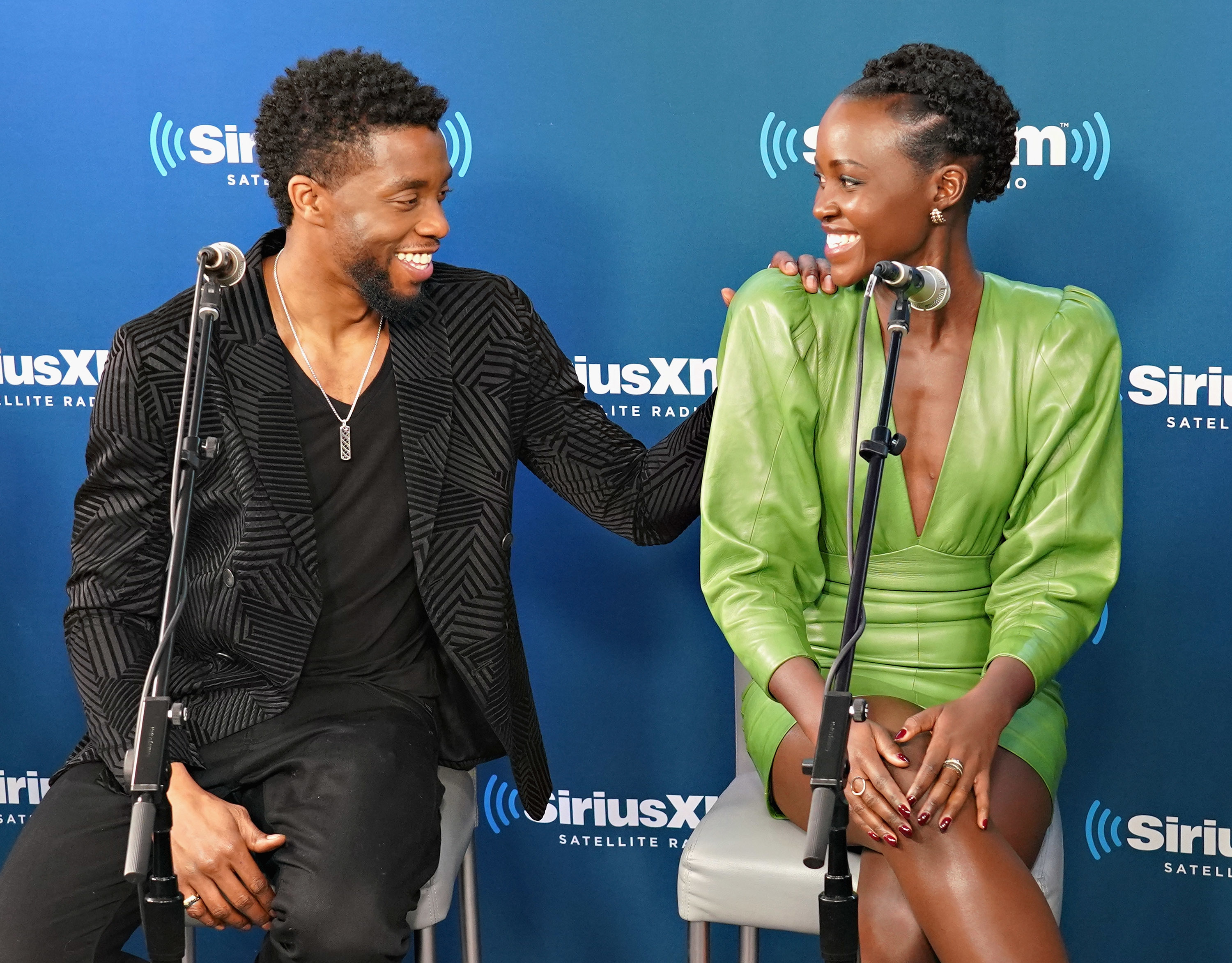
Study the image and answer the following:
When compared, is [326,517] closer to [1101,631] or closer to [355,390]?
[355,390]

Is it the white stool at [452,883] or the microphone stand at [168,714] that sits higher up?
the microphone stand at [168,714]

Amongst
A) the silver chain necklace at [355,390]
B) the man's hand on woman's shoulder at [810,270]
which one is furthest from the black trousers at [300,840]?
the man's hand on woman's shoulder at [810,270]

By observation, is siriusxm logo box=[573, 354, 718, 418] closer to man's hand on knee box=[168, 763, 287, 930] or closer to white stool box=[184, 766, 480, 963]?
white stool box=[184, 766, 480, 963]

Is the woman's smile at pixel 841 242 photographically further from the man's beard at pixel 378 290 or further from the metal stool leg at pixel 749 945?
the metal stool leg at pixel 749 945

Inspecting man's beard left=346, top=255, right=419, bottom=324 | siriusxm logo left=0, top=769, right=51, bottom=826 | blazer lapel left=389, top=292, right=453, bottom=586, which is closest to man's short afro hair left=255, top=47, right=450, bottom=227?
man's beard left=346, top=255, right=419, bottom=324

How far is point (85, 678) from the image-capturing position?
2.25 m

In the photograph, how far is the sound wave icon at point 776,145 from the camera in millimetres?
2703

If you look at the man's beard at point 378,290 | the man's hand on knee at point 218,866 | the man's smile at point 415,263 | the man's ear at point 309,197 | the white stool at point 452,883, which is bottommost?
the white stool at point 452,883

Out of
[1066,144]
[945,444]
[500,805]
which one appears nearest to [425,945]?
[500,805]

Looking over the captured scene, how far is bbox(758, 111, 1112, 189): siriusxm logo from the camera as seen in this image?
2.62 metres

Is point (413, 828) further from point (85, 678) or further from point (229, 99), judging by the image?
point (229, 99)

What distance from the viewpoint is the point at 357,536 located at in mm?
2342

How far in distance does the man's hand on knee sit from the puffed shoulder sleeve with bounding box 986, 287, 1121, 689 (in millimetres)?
1158

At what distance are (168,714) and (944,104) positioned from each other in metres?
1.40
